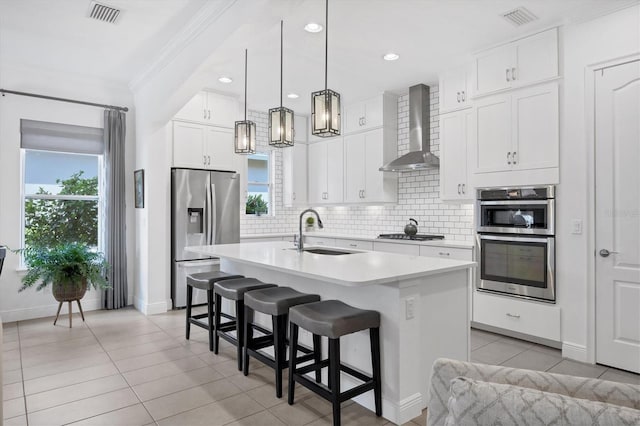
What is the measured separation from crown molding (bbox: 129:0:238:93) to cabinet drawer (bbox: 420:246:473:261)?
3243 millimetres

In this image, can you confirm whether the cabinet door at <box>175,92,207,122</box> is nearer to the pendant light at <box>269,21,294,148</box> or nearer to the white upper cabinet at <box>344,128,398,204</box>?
the white upper cabinet at <box>344,128,398,204</box>

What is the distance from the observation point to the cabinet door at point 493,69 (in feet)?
12.7

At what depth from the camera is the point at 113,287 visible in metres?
4.97

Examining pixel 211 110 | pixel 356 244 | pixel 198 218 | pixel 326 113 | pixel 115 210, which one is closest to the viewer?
pixel 326 113

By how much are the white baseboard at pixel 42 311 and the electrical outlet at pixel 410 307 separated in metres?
4.35

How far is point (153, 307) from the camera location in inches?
189

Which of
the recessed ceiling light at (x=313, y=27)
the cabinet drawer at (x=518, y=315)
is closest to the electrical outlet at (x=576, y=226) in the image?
the cabinet drawer at (x=518, y=315)

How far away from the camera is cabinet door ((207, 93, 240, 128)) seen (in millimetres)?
5410

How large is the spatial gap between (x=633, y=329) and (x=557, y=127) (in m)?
1.77

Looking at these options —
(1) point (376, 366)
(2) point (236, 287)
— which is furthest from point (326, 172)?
(1) point (376, 366)

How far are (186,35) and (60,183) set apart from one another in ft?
8.71

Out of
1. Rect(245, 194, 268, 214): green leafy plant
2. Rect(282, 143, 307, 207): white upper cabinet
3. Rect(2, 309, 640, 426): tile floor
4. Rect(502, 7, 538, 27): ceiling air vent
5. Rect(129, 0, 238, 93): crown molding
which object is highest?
Rect(502, 7, 538, 27): ceiling air vent

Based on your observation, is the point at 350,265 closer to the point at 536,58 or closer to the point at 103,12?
the point at 536,58

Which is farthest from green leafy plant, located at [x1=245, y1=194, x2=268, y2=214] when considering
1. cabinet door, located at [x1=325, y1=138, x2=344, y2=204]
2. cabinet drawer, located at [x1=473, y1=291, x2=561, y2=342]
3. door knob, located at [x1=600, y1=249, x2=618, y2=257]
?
door knob, located at [x1=600, y1=249, x2=618, y2=257]
